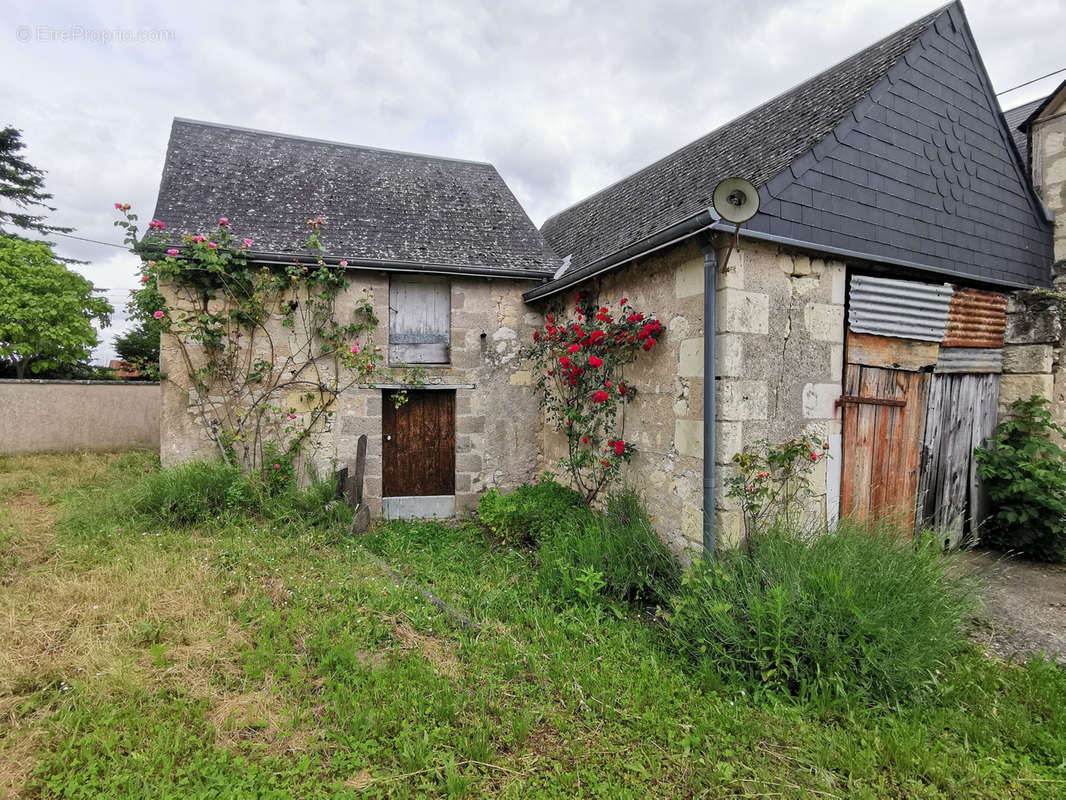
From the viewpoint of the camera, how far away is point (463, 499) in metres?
6.93

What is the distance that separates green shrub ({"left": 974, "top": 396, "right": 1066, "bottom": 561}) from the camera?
4.93 meters

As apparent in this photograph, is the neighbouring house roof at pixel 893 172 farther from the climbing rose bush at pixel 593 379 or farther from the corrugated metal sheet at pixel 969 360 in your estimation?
the corrugated metal sheet at pixel 969 360

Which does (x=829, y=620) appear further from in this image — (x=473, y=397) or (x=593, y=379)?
(x=473, y=397)

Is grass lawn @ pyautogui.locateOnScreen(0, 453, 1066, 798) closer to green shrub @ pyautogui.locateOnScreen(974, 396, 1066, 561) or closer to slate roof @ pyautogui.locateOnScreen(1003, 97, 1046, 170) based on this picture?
green shrub @ pyautogui.locateOnScreen(974, 396, 1066, 561)

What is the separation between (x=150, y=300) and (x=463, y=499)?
4546 mm

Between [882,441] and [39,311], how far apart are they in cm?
1851

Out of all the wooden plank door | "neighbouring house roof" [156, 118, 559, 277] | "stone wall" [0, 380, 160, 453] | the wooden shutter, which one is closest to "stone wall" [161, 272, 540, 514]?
the wooden shutter

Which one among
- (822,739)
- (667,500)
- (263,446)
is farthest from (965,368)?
(263,446)

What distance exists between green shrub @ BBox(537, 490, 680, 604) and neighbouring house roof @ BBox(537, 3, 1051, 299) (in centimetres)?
266

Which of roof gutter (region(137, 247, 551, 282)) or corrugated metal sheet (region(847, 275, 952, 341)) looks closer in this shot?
corrugated metal sheet (region(847, 275, 952, 341))

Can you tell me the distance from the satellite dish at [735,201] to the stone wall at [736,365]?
0.55 m

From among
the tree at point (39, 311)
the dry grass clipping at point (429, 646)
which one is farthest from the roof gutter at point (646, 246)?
the tree at point (39, 311)

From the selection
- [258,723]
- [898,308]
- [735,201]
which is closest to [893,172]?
[898,308]

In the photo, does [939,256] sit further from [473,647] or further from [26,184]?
[26,184]
